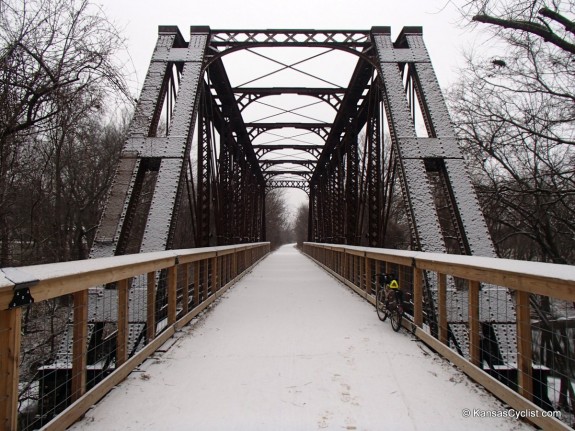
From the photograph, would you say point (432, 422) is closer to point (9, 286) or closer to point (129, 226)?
point (9, 286)

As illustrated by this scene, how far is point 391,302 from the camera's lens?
5.30 m

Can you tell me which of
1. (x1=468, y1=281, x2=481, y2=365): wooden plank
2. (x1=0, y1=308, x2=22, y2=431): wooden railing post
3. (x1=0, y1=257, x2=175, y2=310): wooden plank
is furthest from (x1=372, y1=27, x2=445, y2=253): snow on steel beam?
(x1=0, y1=308, x2=22, y2=431): wooden railing post

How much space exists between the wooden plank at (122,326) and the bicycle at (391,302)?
120 inches

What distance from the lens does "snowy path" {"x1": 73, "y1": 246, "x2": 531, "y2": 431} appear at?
106 inches

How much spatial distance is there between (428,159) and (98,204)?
15.6 m

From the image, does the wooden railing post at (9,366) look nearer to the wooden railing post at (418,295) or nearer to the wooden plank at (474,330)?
the wooden plank at (474,330)

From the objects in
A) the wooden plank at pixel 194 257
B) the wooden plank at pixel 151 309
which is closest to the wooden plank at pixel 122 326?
the wooden plank at pixel 151 309

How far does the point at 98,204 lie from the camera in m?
18.7

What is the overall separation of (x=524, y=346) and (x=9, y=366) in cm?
283

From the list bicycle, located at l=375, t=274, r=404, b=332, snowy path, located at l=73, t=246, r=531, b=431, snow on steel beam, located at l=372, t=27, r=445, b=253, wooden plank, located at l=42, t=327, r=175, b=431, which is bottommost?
snowy path, located at l=73, t=246, r=531, b=431

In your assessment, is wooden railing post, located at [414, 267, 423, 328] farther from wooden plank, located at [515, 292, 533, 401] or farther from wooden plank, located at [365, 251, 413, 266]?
wooden plank, located at [515, 292, 533, 401]

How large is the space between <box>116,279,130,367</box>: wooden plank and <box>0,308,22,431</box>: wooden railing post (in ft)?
4.83

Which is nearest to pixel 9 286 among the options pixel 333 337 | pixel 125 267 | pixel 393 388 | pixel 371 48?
pixel 125 267

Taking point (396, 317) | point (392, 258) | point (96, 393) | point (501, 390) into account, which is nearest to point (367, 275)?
point (392, 258)
